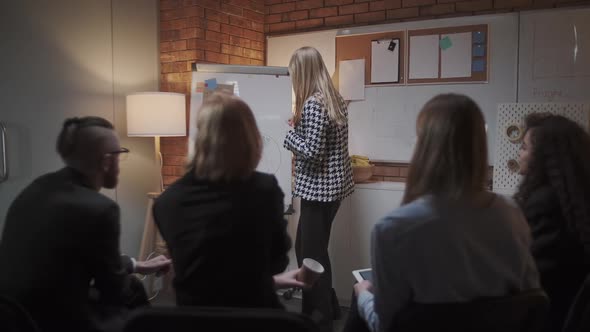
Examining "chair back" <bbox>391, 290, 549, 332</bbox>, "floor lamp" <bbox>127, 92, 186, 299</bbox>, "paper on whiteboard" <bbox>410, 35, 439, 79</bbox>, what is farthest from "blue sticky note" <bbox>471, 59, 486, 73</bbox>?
"chair back" <bbox>391, 290, 549, 332</bbox>

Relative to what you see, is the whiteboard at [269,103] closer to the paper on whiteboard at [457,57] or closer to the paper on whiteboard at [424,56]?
the paper on whiteboard at [424,56]

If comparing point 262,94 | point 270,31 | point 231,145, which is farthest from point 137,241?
point 231,145

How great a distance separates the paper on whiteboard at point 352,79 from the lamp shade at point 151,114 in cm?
119

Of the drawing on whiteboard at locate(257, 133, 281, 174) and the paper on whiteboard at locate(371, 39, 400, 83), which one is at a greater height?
the paper on whiteboard at locate(371, 39, 400, 83)

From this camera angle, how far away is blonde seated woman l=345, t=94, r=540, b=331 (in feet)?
4.15

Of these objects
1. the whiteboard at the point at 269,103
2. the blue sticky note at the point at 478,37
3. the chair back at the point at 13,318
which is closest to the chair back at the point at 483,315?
the chair back at the point at 13,318

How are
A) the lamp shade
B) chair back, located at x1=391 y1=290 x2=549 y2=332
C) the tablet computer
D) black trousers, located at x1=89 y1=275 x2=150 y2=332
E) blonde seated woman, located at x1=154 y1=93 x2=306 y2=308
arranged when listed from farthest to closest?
the lamp shade < the tablet computer < black trousers, located at x1=89 y1=275 x2=150 y2=332 < blonde seated woman, located at x1=154 y1=93 x2=306 y2=308 < chair back, located at x1=391 y1=290 x2=549 y2=332

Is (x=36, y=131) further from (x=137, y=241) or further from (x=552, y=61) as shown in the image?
(x=552, y=61)

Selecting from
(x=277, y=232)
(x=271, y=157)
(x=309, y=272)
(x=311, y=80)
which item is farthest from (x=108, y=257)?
(x=271, y=157)

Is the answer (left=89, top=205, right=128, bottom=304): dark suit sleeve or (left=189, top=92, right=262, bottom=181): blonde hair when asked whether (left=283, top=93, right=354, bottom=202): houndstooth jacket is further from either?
(left=89, top=205, right=128, bottom=304): dark suit sleeve

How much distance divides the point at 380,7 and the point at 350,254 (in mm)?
1732

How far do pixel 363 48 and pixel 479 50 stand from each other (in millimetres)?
779

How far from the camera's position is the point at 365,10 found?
3.73m

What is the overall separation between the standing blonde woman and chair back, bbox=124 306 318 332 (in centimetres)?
177
